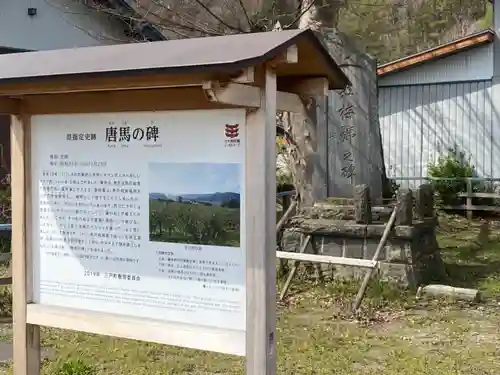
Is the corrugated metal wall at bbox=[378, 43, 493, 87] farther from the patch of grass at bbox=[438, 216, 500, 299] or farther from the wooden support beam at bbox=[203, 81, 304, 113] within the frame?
the wooden support beam at bbox=[203, 81, 304, 113]

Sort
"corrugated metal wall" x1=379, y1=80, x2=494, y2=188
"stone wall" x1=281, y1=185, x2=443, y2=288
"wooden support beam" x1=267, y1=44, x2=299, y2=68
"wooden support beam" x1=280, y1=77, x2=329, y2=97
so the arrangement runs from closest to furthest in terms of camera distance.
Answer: "wooden support beam" x1=267, y1=44, x2=299, y2=68 → "wooden support beam" x1=280, y1=77, x2=329, y2=97 → "stone wall" x1=281, y1=185, x2=443, y2=288 → "corrugated metal wall" x1=379, y1=80, x2=494, y2=188

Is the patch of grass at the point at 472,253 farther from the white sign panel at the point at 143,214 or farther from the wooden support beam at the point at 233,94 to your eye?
the wooden support beam at the point at 233,94

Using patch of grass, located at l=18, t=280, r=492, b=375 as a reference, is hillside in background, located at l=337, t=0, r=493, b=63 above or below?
above

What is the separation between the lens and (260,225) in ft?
12.3

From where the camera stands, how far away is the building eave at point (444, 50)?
49.2 ft

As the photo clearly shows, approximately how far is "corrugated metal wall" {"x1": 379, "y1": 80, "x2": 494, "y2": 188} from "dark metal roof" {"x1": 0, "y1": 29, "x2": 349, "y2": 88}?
38.1 feet

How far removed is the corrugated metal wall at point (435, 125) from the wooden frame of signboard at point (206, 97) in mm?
11598

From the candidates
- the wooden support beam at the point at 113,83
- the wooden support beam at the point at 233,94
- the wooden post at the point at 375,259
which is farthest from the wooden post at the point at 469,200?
the wooden support beam at the point at 113,83

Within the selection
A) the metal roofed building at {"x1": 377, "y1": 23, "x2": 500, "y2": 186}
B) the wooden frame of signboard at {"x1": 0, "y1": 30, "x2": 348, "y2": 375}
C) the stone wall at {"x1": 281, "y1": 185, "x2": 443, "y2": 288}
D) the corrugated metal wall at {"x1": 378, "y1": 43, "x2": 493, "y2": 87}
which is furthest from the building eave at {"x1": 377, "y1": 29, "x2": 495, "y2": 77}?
the wooden frame of signboard at {"x1": 0, "y1": 30, "x2": 348, "y2": 375}

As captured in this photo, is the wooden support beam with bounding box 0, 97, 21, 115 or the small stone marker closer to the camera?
the wooden support beam with bounding box 0, 97, 21, 115

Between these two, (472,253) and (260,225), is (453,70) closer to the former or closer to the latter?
(472,253)

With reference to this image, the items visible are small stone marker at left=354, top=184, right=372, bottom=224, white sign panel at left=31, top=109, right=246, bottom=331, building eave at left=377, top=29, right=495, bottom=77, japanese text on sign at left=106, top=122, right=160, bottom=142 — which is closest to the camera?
white sign panel at left=31, top=109, right=246, bottom=331

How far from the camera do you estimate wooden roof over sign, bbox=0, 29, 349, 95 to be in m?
3.43

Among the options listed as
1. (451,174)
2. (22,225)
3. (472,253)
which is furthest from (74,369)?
(451,174)
